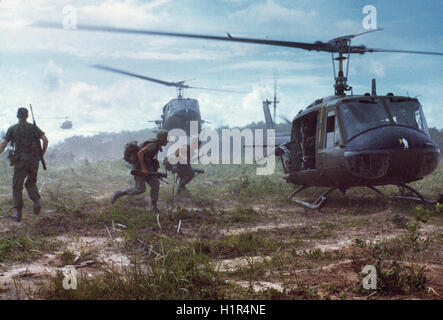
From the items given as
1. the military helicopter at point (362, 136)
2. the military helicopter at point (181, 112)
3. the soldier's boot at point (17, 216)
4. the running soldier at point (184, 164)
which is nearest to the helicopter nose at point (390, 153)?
the military helicopter at point (362, 136)

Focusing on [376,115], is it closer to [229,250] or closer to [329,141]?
[329,141]

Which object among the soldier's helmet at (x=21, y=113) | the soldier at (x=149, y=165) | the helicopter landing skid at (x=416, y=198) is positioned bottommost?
the helicopter landing skid at (x=416, y=198)

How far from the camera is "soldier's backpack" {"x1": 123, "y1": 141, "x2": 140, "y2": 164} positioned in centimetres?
758

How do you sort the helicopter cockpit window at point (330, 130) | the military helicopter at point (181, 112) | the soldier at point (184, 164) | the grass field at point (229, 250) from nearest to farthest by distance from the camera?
the grass field at point (229, 250) < the helicopter cockpit window at point (330, 130) < the soldier at point (184, 164) < the military helicopter at point (181, 112)

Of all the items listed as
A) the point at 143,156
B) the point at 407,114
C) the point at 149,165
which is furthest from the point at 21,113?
the point at 407,114

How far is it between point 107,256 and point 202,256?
1.75 metres

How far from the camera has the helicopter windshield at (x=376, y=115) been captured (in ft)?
21.9

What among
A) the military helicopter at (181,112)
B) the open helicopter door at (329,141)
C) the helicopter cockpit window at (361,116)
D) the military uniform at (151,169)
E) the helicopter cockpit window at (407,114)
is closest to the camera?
the helicopter cockpit window at (361,116)

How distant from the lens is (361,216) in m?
6.58

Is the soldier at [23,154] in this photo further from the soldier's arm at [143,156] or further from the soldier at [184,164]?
the soldier at [184,164]

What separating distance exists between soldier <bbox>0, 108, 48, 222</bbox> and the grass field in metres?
0.50

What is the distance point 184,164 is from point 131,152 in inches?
97.0

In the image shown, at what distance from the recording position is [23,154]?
6.97 m
